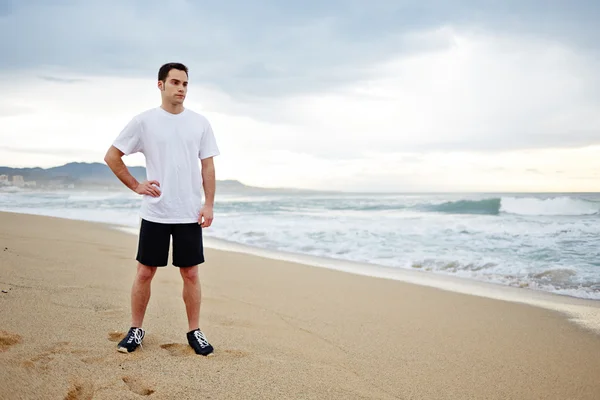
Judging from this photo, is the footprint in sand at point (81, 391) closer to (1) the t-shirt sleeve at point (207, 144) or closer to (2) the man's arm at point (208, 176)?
(2) the man's arm at point (208, 176)

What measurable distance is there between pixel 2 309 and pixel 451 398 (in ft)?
11.0

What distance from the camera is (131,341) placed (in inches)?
119

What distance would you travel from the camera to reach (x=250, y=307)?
460 cm

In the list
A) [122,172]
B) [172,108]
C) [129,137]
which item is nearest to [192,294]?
[122,172]

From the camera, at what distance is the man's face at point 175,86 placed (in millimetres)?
2998

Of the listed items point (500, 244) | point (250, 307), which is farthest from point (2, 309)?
point (500, 244)

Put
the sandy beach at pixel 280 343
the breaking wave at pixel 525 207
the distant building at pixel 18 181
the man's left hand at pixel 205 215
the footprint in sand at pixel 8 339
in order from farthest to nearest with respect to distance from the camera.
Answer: the distant building at pixel 18 181, the breaking wave at pixel 525 207, the man's left hand at pixel 205 215, the footprint in sand at pixel 8 339, the sandy beach at pixel 280 343

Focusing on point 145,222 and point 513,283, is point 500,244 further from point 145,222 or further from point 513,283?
point 145,222

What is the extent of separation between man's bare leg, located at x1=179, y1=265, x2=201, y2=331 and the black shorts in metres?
0.12

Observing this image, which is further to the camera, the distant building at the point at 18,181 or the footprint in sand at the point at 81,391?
the distant building at the point at 18,181

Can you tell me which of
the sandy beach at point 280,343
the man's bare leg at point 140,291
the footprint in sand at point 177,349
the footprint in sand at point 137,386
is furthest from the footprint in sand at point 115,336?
the footprint in sand at point 137,386

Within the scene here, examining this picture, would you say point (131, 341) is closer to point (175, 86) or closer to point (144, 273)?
point (144, 273)

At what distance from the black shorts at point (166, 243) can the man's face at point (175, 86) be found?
0.82m

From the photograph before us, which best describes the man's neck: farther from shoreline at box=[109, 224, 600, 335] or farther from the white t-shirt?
shoreline at box=[109, 224, 600, 335]
